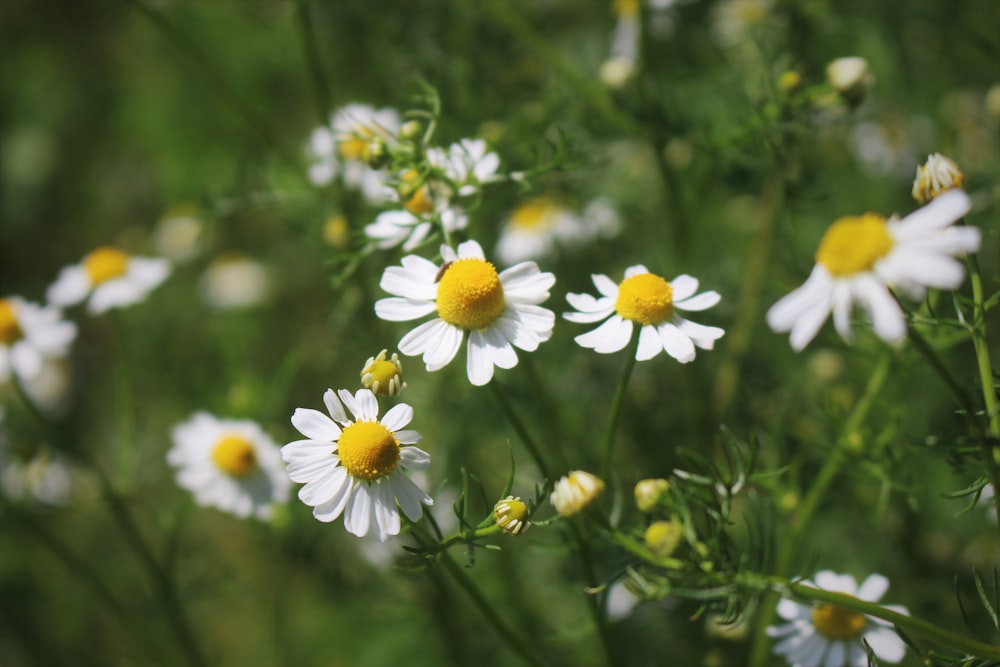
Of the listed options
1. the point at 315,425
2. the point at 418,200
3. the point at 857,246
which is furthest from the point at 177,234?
the point at 857,246

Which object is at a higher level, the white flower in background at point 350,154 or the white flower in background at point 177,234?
the white flower in background at point 350,154

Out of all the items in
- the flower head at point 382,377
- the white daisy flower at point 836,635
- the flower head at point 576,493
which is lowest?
the white daisy flower at point 836,635

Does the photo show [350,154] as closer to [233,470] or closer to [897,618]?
[233,470]

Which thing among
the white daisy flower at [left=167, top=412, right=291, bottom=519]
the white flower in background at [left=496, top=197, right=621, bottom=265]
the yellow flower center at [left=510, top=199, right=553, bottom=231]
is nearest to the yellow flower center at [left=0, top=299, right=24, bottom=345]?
the white daisy flower at [left=167, top=412, right=291, bottom=519]

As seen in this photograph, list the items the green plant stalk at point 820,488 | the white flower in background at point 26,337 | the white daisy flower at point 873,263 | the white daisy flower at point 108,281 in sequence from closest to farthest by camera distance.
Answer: the white daisy flower at point 873,263
the green plant stalk at point 820,488
the white flower in background at point 26,337
the white daisy flower at point 108,281

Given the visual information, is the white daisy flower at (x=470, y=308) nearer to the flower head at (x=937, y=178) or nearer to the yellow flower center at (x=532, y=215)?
Result: the flower head at (x=937, y=178)

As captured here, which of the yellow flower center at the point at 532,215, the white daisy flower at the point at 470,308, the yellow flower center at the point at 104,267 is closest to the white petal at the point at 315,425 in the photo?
the white daisy flower at the point at 470,308

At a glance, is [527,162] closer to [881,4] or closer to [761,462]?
[761,462]
